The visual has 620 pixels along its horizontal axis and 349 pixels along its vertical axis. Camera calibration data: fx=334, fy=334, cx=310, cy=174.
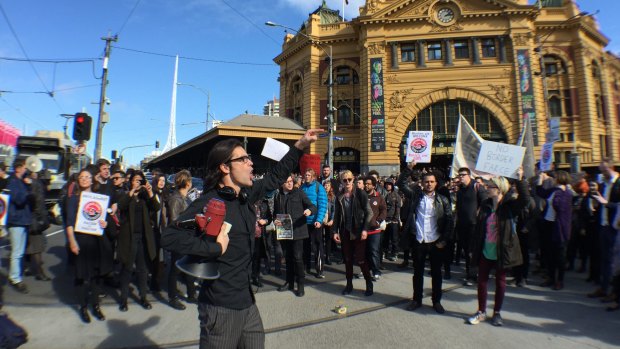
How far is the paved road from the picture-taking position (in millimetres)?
3924

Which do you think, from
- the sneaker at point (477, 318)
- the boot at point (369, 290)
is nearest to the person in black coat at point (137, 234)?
the boot at point (369, 290)

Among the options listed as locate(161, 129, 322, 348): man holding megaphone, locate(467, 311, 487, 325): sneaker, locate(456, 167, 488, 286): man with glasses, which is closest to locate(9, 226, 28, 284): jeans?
locate(161, 129, 322, 348): man holding megaphone

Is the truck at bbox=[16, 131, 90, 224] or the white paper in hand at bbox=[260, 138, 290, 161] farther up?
the truck at bbox=[16, 131, 90, 224]

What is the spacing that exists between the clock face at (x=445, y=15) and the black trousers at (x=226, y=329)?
1179 inches

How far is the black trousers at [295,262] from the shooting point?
574 centimetres

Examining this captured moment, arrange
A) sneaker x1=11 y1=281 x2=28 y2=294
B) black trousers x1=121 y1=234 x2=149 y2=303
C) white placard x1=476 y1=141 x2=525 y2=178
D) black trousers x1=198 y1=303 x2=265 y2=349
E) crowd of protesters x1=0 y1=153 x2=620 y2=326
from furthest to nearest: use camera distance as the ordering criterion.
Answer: white placard x1=476 y1=141 x2=525 y2=178 → sneaker x1=11 y1=281 x2=28 y2=294 → black trousers x1=121 y1=234 x2=149 y2=303 → crowd of protesters x1=0 y1=153 x2=620 y2=326 → black trousers x1=198 y1=303 x2=265 y2=349

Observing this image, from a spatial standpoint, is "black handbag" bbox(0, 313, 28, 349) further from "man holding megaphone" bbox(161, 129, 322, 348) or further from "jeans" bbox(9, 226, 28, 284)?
"jeans" bbox(9, 226, 28, 284)

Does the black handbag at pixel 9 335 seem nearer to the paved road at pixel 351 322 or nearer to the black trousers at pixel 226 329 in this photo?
the black trousers at pixel 226 329

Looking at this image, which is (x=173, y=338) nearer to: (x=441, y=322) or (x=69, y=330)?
(x=69, y=330)

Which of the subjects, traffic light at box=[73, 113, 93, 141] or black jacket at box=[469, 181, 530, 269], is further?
traffic light at box=[73, 113, 93, 141]

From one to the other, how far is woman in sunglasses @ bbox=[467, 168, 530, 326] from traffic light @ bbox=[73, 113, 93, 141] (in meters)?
13.2

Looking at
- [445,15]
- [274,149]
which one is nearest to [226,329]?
[274,149]

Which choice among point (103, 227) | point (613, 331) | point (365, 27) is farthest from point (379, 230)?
point (365, 27)

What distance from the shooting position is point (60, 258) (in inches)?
315
